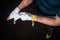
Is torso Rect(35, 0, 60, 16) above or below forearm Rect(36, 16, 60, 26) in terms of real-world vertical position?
above

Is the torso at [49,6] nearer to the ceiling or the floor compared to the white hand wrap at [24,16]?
nearer to the ceiling

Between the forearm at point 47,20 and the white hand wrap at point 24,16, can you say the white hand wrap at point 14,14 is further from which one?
the forearm at point 47,20

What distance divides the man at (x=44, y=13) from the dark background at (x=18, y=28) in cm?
4

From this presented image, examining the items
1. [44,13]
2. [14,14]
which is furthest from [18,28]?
[44,13]

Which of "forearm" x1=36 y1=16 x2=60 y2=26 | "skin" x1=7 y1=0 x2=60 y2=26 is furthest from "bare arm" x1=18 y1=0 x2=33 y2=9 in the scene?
"forearm" x1=36 y1=16 x2=60 y2=26

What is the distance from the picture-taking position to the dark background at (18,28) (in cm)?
98

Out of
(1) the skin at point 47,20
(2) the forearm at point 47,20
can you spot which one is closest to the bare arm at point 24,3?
(1) the skin at point 47,20

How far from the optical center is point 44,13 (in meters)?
0.99

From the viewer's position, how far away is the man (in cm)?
92

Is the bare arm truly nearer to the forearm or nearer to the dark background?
the dark background

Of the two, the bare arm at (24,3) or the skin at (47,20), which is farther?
the bare arm at (24,3)

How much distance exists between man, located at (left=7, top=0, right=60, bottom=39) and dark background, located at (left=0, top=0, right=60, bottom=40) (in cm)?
4

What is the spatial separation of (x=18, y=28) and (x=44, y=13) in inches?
9.0

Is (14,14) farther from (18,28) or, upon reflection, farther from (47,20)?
(47,20)
